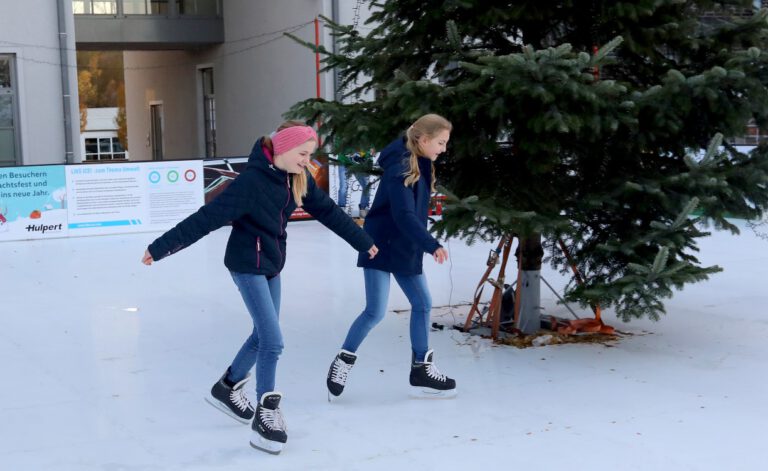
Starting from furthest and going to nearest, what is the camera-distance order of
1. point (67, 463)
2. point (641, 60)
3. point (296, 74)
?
point (296, 74) → point (641, 60) → point (67, 463)

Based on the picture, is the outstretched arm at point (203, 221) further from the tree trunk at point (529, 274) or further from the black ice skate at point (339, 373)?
the tree trunk at point (529, 274)

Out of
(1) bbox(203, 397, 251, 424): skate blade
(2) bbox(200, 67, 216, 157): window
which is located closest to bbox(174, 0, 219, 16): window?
(2) bbox(200, 67, 216, 157): window

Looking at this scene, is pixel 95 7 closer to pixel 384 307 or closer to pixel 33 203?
pixel 33 203

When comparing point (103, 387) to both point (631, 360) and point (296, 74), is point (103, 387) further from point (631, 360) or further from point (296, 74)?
point (296, 74)

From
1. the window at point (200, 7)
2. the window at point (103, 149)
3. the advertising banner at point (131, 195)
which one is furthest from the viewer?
the window at point (103, 149)

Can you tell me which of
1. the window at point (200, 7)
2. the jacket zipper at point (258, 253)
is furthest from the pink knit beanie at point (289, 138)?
the window at point (200, 7)

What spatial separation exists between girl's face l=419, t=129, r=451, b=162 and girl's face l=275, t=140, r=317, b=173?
982 mm

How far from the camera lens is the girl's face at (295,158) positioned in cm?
540

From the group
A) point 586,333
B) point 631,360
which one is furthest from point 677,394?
point 586,333

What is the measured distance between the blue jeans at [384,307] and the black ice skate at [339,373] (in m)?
0.06

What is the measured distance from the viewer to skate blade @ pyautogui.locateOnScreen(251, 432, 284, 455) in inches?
211

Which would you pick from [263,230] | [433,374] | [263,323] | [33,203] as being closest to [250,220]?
[263,230]

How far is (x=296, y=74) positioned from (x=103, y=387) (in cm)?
1867

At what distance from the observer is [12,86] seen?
22.1 m
